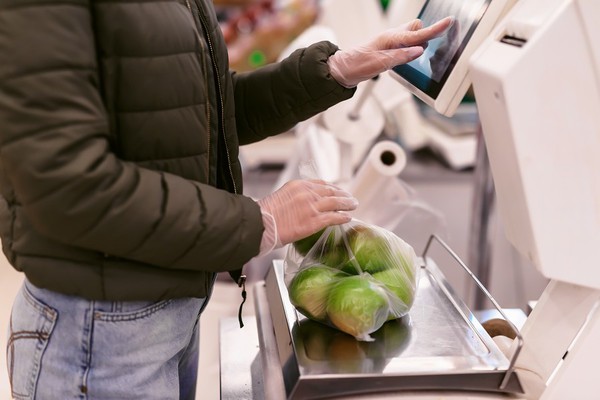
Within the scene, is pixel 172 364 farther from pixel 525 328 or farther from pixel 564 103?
pixel 564 103

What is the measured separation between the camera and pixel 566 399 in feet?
3.00

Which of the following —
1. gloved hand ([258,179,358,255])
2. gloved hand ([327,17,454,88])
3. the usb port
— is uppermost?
the usb port

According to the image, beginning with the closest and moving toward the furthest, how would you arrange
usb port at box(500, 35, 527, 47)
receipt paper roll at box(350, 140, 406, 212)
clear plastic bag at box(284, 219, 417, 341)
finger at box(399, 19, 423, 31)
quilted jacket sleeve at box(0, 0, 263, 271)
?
quilted jacket sleeve at box(0, 0, 263, 271) → usb port at box(500, 35, 527, 47) → clear plastic bag at box(284, 219, 417, 341) → finger at box(399, 19, 423, 31) → receipt paper roll at box(350, 140, 406, 212)

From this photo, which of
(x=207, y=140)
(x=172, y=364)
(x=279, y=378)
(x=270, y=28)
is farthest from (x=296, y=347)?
(x=270, y=28)

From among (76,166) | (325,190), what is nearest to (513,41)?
(325,190)

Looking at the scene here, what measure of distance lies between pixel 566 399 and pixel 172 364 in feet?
1.81

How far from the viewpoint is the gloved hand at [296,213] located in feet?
2.97

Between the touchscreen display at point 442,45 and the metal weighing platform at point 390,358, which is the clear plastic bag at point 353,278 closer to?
the metal weighing platform at point 390,358

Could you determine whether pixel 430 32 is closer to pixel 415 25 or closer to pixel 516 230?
pixel 415 25

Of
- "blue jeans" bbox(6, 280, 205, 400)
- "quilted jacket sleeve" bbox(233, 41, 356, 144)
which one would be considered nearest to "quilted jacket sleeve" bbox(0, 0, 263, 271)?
"blue jeans" bbox(6, 280, 205, 400)

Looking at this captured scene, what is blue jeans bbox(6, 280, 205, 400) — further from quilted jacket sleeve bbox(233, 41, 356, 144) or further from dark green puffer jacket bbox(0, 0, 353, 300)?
quilted jacket sleeve bbox(233, 41, 356, 144)

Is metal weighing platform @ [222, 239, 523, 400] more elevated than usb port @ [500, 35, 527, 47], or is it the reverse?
usb port @ [500, 35, 527, 47]

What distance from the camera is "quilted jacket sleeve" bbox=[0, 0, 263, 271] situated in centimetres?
72

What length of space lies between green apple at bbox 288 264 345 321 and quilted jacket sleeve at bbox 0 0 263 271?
0.67ft
